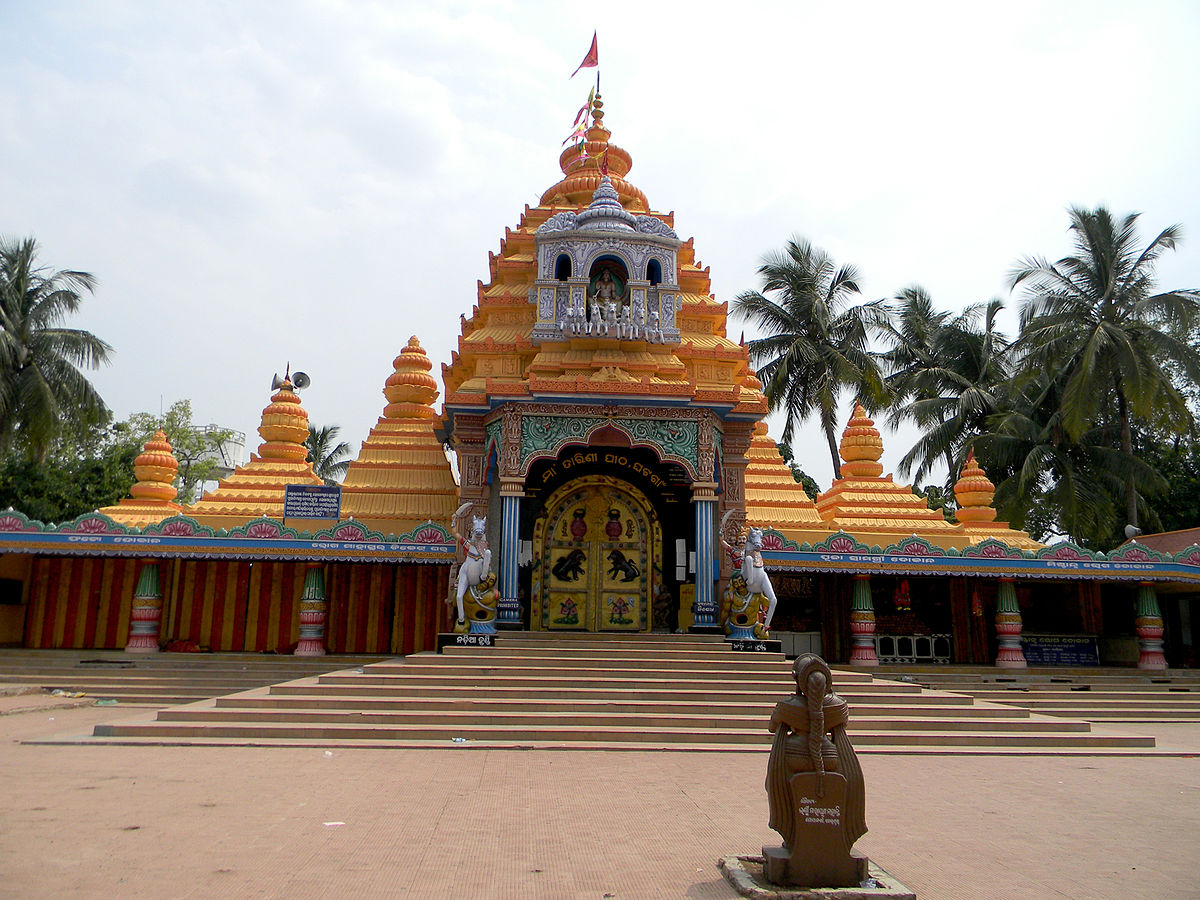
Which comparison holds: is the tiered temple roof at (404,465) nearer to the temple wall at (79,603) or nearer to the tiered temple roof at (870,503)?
the temple wall at (79,603)

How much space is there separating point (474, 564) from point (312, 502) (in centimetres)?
533

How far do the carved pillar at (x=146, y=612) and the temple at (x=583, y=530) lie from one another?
4 centimetres

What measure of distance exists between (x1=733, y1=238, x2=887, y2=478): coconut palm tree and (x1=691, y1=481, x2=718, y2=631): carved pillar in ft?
46.3

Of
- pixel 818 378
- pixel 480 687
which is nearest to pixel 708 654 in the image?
pixel 480 687

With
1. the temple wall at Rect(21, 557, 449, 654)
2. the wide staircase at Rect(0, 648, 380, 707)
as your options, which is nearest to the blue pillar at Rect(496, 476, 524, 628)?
the temple wall at Rect(21, 557, 449, 654)

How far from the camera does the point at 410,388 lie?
21.1 meters

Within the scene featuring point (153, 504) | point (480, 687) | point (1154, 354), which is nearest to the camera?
point (480, 687)

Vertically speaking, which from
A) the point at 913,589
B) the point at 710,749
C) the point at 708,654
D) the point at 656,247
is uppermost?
the point at 656,247

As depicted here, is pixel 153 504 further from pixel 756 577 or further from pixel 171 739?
pixel 756 577

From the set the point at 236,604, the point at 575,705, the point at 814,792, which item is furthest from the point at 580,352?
the point at 814,792

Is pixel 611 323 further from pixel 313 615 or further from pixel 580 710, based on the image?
pixel 313 615

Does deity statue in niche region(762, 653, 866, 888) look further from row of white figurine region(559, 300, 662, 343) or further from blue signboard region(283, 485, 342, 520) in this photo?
blue signboard region(283, 485, 342, 520)

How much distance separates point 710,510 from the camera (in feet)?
49.5

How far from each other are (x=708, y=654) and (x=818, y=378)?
17.5 metres
